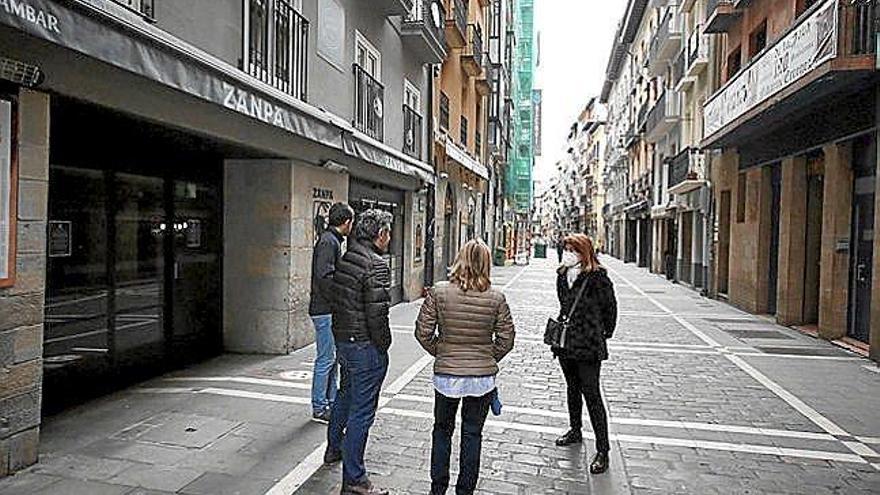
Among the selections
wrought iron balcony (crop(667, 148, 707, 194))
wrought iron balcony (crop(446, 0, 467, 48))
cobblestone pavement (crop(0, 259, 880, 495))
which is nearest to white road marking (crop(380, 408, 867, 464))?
cobblestone pavement (crop(0, 259, 880, 495))

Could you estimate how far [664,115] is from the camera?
27.3 m

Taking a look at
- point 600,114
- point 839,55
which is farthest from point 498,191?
point 600,114

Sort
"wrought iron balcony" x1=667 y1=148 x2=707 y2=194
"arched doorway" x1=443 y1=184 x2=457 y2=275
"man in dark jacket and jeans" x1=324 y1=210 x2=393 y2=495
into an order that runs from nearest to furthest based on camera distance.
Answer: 1. "man in dark jacket and jeans" x1=324 y1=210 x2=393 y2=495
2. "wrought iron balcony" x1=667 y1=148 x2=707 y2=194
3. "arched doorway" x1=443 y1=184 x2=457 y2=275

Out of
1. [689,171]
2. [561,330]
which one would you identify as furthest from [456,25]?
[561,330]

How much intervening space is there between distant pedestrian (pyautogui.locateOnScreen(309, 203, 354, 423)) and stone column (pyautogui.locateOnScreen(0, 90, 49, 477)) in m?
2.01

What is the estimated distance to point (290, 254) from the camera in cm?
932

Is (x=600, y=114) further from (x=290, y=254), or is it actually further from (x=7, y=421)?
(x=7, y=421)

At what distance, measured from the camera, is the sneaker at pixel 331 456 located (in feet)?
17.3

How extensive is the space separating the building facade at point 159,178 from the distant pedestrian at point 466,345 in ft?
8.76

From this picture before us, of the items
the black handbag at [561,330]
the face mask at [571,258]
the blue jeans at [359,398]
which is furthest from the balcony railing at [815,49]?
the blue jeans at [359,398]

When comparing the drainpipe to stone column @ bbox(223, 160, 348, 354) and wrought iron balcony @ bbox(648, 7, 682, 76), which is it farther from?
wrought iron balcony @ bbox(648, 7, 682, 76)

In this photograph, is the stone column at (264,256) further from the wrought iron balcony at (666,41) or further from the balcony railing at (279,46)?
the wrought iron balcony at (666,41)

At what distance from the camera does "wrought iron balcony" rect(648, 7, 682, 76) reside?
88.4 feet

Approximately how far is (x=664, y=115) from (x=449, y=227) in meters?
10.5
